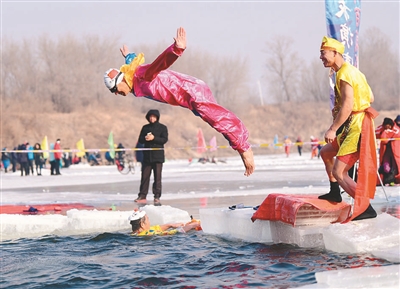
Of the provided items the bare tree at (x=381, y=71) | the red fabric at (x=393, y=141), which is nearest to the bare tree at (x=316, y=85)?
the bare tree at (x=381, y=71)

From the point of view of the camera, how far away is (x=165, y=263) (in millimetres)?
6578

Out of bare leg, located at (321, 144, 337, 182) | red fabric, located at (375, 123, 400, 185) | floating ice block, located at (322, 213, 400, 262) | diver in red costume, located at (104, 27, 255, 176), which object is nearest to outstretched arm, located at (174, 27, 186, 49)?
diver in red costume, located at (104, 27, 255, 176)

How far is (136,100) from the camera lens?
78000mm

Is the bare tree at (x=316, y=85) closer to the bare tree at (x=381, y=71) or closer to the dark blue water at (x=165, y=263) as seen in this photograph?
the bare tree at (x=381, y=71)

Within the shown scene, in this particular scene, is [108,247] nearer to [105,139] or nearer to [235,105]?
[105,139]

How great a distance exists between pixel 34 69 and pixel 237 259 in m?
68.7

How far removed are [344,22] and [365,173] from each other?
6.43 m

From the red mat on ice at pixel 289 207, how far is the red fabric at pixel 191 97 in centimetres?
72

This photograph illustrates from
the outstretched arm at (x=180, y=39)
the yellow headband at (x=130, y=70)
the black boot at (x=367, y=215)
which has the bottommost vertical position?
the black boot at (x=367, y=215)

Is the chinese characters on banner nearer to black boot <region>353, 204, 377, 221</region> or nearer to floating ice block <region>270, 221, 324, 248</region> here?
floating ice block <region>270, 221, 324, 248</region>

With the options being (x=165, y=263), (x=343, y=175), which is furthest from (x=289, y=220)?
(x=165, y=263)

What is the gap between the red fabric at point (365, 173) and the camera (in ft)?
21.9

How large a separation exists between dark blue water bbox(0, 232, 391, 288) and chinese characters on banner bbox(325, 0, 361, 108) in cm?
591

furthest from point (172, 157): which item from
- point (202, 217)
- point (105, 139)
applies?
point (202, 217)
